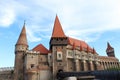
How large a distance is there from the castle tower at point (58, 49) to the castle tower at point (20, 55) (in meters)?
7.02

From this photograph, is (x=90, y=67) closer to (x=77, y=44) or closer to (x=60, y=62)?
(x=77, y=44)

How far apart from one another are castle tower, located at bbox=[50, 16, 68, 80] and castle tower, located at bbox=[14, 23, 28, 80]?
7016mm

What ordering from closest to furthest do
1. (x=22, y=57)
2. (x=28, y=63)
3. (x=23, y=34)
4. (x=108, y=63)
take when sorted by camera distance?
(x=28, y=63)
(x=22, y=57)
(x=23, y=34)
(x=108, y=63)

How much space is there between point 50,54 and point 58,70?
4676mm

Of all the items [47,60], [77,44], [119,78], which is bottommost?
[119,78]

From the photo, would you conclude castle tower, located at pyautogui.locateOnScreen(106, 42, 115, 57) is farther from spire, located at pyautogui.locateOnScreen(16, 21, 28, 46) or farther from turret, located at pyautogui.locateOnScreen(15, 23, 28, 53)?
turret, located at pyautogui.locateOnScreen(15, 23, 28, 53)

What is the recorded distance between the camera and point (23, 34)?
1622 inches

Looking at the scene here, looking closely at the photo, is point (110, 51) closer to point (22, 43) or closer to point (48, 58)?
point (48, 58)

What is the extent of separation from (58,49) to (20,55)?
30.9ft

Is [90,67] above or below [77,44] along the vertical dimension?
below

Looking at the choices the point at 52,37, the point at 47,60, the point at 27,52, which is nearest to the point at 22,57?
the point at 27,52

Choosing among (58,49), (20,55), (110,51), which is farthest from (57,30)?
(110,51)

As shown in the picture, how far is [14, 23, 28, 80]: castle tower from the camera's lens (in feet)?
120

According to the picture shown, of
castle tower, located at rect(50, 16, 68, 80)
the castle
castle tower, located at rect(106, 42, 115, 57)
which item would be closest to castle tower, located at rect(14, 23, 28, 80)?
the castle
